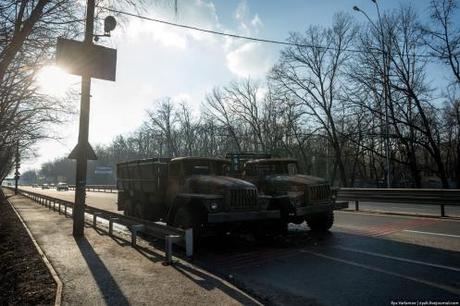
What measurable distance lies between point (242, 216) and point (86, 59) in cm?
666

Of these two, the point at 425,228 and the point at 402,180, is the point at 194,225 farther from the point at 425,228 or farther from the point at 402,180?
the point at 402,180

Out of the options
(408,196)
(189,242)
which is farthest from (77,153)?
(408,196)

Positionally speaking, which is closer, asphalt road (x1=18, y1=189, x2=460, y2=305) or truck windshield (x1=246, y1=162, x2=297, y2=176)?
asphalt road (x1=18, y1=189, x2=460, y2=305)

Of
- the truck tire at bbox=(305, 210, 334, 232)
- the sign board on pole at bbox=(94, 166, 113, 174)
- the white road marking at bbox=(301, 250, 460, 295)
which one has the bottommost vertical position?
the white road marking at bbox=(301, 250, 460, 295)

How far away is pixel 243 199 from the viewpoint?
34.5 ft

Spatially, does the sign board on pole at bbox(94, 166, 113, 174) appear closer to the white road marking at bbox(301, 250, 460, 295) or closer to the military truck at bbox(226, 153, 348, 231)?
the military truck at bbox(226, 153, 348, 231)

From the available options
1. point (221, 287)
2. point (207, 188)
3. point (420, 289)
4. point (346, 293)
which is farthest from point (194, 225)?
point (420, 289)

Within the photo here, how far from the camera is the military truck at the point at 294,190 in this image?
11391 millimetres

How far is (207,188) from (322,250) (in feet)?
10.3

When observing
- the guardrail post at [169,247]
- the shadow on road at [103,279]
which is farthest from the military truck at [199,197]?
the shadow on road at [103,279]

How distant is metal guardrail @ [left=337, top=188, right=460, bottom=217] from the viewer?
49.5 feet

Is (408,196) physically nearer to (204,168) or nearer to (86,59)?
(204,168)

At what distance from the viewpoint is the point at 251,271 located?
792 centimetres

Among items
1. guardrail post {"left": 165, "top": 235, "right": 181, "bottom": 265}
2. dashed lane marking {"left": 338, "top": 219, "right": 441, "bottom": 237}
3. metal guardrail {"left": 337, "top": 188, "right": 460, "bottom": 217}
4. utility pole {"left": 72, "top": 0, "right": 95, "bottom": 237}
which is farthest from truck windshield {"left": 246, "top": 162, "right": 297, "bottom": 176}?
metal guardrail {"left": 337, "top": 188, "right": 460, "bottom": 217}
